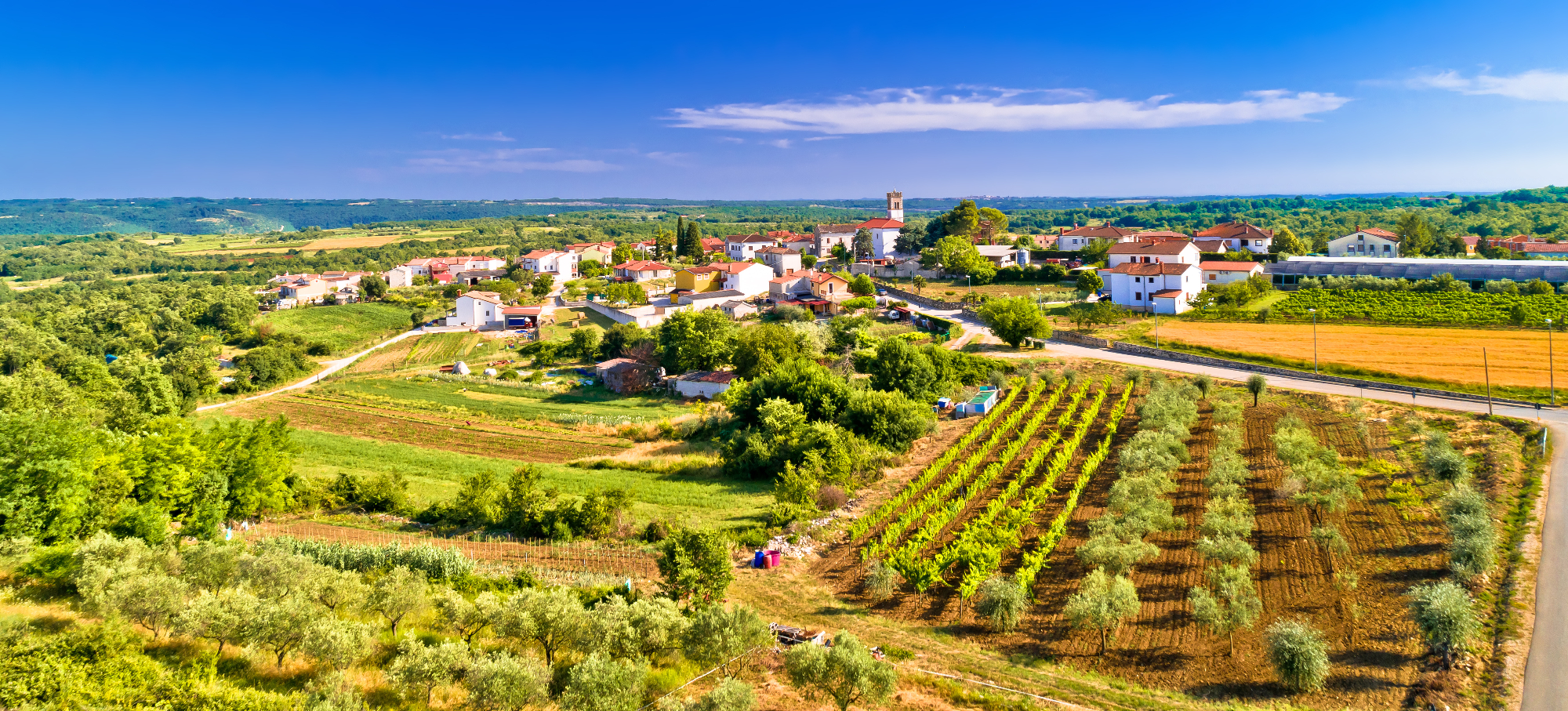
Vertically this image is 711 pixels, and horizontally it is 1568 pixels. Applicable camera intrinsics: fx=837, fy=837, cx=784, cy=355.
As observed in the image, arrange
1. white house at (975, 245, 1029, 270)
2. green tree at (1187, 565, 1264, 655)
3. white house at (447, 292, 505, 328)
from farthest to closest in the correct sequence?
white house at (975, 245, 1029, 270), white house at (447, 292, 505, 328), green tree at (1187, 565, 1264, 655)

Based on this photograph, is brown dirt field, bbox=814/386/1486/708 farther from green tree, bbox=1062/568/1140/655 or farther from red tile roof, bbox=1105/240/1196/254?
red tile roof, bbox=1105/240/1196/254

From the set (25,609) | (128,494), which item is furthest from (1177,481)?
(128,494)

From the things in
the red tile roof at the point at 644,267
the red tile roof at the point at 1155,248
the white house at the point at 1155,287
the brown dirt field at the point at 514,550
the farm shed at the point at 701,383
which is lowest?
the brown dirt field at the point at 514,550

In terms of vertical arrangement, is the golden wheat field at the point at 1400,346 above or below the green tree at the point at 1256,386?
above

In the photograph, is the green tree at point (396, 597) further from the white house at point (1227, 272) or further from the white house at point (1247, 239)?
the white house at point (1247, 239)

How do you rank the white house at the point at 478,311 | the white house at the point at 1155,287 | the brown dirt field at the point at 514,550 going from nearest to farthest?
the brown dirt field at the point at 514,550, the white house at the point at 1155,287, the white house at the point at 478,311

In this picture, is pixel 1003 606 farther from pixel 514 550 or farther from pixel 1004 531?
pixel 514 550

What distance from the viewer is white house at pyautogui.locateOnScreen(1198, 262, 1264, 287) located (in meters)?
65.6

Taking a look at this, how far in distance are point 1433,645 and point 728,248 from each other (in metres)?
89.5

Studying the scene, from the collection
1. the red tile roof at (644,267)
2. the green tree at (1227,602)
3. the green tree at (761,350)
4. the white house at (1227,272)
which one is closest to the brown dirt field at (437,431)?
the green tree at (761,350)

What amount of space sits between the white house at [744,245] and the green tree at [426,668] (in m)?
81.8

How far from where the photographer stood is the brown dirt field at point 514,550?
2050cm

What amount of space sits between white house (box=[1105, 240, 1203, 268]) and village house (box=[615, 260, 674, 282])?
41.6m

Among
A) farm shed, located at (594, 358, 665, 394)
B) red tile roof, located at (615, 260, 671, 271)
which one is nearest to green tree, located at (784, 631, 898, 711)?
farm shed, located at (594, 358, 665, 394)
